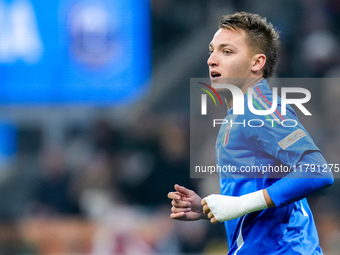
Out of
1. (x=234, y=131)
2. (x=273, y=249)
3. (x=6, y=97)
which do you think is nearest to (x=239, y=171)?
(x=234, y=131)

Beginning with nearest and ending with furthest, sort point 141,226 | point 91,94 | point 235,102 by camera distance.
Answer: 1. point 235,102
2. point 141,226
3. point 91,94

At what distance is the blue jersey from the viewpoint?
2.97m

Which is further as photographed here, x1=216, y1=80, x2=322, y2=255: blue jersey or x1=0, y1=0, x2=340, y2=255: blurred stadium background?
x1=0, y1=0, x2=340, y2=255: blurred stadium background

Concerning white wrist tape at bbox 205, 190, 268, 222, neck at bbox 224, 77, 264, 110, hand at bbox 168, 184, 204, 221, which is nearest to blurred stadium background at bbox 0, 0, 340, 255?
hand at bbox 168, 184, 204, 221

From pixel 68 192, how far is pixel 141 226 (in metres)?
1.10

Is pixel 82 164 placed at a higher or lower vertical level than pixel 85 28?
lower

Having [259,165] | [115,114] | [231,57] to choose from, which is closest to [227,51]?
[231,57]

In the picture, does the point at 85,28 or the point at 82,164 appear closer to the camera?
the point at 82,164

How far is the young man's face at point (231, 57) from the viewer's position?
3.27m

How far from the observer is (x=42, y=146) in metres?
9.04

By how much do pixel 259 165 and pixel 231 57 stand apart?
58 centimetres

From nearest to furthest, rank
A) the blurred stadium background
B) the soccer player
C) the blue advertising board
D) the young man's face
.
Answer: the soccer player < the young man's face < the blurred stadium background < the blue advertising board

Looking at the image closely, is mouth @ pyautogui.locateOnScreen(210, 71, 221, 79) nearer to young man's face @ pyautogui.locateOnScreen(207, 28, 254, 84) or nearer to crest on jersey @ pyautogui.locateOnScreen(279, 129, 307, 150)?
young man's face @ pyautogui.locateOnScreen(207, 28, 254, 84)

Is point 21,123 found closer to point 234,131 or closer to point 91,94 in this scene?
point 91,94
